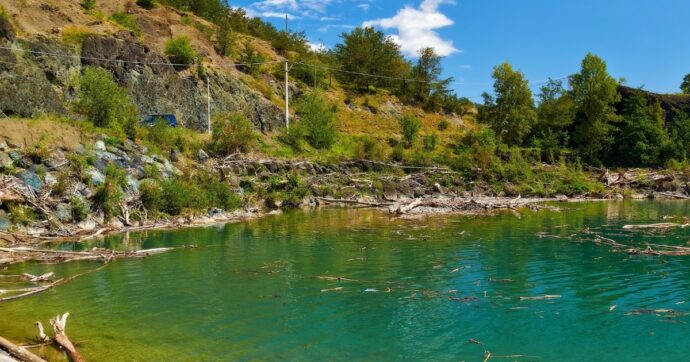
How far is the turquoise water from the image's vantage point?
9750mm

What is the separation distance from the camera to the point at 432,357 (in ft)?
30.4

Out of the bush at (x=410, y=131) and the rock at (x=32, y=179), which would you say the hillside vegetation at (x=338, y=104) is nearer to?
the bush at (x=410, y=131)

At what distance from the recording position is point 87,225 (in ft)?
82.0

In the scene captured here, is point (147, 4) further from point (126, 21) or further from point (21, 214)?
point (21, 214)

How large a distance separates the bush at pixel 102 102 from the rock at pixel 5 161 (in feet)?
35.4

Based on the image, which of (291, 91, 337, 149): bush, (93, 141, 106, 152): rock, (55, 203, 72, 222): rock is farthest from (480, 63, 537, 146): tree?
(55, 203, 72, 222): rock

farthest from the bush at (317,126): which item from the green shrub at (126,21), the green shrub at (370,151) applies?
the green shrub at (126,21)

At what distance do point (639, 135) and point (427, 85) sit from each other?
100ft

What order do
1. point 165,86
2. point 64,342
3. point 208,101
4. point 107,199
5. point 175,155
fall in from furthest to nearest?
point 208,101, point 165,86, point 175,155, point 107,199, point 64,342

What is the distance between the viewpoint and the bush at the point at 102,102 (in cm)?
3616

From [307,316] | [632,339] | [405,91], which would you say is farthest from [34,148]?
[405,91]

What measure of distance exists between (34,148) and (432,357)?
25664 millimetres

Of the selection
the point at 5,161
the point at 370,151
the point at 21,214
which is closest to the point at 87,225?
the point at 21,214

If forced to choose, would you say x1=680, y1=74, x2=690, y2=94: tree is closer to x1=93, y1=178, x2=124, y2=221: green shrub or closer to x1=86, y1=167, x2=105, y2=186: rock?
x1=86, y1=167, x2=105, y2=186: rock
